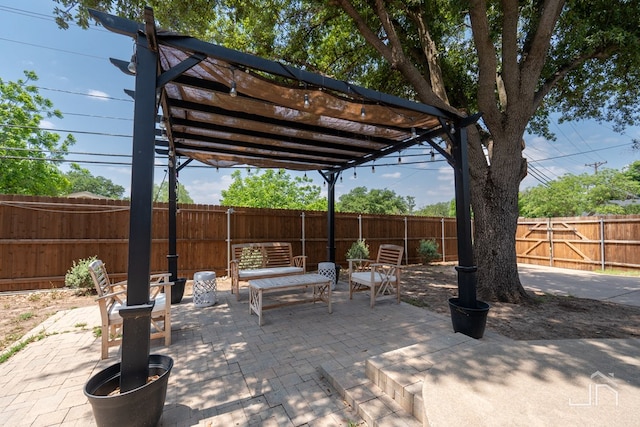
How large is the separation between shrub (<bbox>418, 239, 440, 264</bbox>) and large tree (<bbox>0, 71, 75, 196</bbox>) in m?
13.4

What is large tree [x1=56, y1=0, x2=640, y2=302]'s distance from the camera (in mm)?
4293

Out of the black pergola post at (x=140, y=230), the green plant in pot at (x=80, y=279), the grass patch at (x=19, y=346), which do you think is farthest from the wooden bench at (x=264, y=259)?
the black pergola post at (x=140, y=230)

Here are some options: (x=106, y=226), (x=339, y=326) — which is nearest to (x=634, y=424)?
(x=339, y=326)

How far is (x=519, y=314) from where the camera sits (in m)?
3.89

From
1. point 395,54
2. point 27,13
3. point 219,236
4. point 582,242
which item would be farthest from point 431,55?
point 27,13

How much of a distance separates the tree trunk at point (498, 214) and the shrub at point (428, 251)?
4.86 m

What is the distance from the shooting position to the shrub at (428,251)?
9.45m

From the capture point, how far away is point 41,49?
30.8 feet

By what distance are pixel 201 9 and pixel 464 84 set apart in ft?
18.8

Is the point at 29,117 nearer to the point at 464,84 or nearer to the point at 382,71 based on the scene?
the point at 382,71

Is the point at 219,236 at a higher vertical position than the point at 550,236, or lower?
higher

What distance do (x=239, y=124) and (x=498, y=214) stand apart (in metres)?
4.36

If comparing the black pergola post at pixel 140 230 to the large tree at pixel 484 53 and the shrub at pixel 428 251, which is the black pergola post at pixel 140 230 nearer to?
the large tree at pixel 484 53

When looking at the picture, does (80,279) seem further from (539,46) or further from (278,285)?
(539,46)
